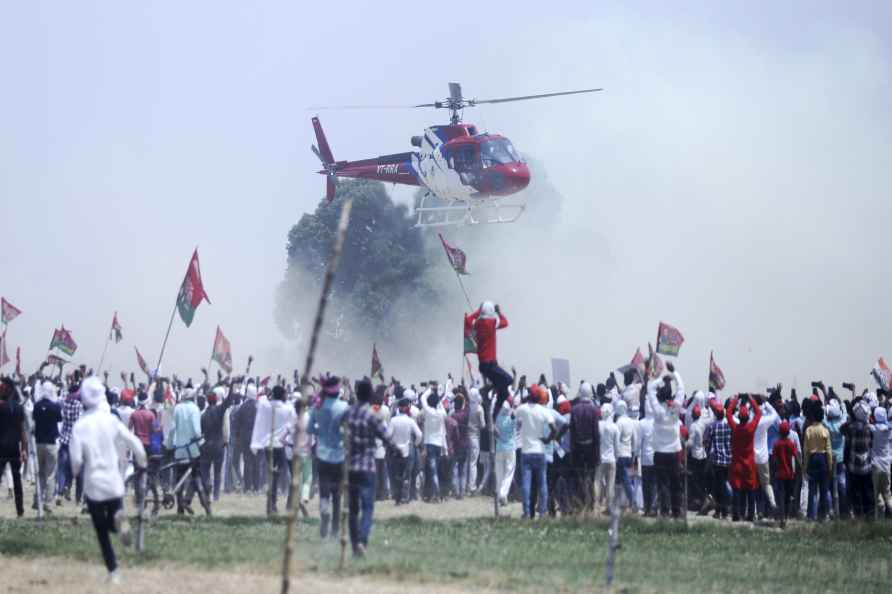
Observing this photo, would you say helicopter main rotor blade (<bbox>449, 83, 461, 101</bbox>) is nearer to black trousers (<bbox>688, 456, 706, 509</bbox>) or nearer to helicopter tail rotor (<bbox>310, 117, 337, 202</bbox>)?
helicopter tail rotor (<bbox>310, 117, 337, 202</bbox>)

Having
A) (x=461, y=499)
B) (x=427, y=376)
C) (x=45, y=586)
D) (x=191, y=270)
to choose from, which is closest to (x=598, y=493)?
(x=461, y=499)

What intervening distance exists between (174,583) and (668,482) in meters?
12.1

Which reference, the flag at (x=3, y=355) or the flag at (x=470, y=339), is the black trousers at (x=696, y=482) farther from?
the flag at (x=3, y=355)

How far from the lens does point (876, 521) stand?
23.7m

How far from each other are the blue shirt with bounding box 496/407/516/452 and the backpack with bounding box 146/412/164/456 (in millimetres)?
6098

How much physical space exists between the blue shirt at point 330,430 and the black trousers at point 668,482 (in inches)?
333

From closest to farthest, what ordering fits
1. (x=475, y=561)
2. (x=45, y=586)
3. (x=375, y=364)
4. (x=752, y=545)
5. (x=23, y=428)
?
1. (x=45, y=586)
2. (x=475, y=561)
3. (x=752, y=545)
4. (x=23, y=428)
5. (x=375, y=364)

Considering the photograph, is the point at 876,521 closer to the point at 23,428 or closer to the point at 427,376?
the point at 23,428

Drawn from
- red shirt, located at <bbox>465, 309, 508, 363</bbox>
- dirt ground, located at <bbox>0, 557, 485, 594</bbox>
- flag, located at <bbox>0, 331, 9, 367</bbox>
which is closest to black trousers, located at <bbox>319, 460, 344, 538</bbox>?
dirt ground, located at <bbox>0, 557, 485, 594</bbox>

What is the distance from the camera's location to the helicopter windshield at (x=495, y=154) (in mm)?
56531

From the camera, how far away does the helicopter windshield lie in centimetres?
5653

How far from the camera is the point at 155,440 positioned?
25453 millimetres

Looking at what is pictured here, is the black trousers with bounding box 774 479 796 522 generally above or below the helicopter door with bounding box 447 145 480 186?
below

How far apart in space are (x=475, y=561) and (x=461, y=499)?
1276 cm
